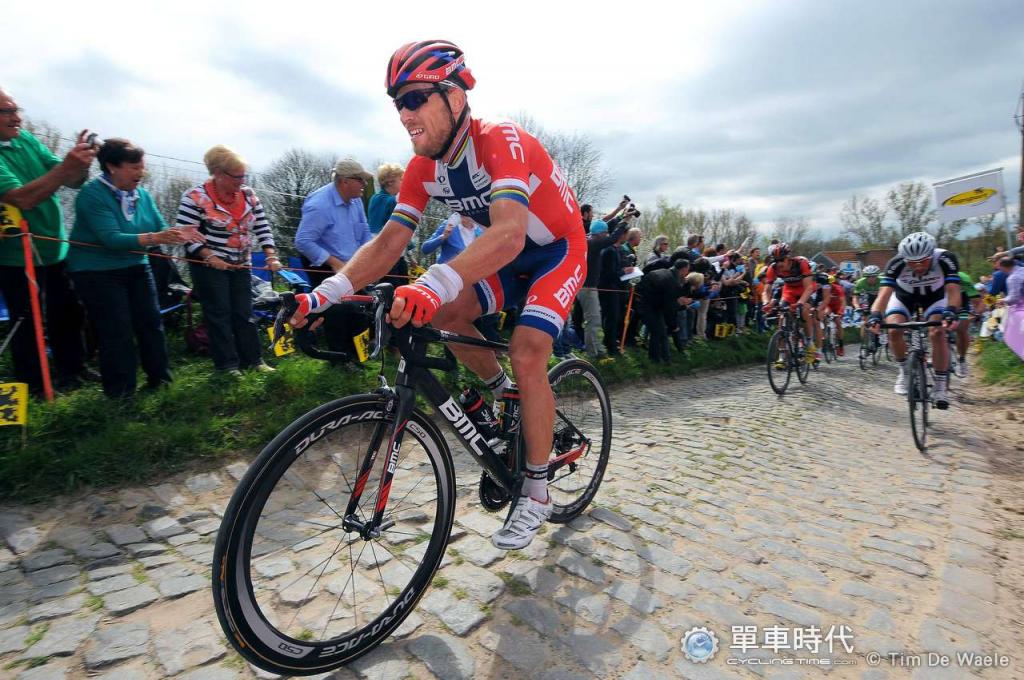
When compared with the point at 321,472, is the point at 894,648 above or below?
below

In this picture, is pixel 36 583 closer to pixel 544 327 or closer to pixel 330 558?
pixel 330 558

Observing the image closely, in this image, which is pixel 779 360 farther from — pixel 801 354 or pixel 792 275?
pixel 792 275

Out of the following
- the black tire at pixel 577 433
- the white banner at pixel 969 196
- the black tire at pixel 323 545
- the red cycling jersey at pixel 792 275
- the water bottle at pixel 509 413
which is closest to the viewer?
the black tire at pixel 323 545

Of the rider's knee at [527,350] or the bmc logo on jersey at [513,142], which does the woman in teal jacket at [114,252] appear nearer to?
the bmc logo on jersey at [513,142]

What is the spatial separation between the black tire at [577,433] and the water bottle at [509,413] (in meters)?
0.33

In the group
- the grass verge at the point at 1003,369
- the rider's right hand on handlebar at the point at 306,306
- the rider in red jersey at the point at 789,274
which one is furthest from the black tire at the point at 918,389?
the rider's right hand on handlebar at the point at 306,306

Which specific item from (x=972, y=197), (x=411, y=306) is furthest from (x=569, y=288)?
(x=972, y=197)

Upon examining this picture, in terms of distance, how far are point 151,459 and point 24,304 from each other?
1.87 m

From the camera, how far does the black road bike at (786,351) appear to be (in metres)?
8.91

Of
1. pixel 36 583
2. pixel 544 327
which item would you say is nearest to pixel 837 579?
pixel 544 327

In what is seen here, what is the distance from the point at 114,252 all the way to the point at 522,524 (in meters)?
4.24

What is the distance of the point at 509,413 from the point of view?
3.12 metres

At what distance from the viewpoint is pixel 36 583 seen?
2699 millimetres

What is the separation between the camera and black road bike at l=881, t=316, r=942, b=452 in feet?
20.1
